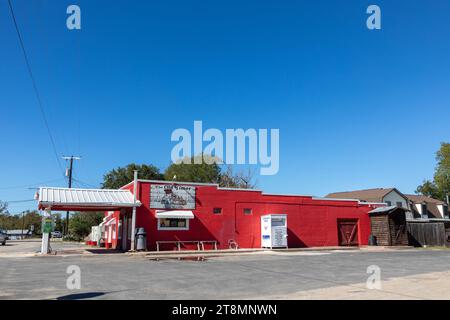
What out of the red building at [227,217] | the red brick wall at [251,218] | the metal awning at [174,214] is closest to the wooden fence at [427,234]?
the red building at [227,217]

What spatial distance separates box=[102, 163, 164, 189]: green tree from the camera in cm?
6700

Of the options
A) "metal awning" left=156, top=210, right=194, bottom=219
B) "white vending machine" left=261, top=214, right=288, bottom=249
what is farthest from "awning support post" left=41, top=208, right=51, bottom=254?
"white vending machine" left=261, top=214, right=288, bottom=249

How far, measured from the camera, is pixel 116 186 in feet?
221

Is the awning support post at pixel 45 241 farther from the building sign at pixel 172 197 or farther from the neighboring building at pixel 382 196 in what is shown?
the neighboring building at pixel 382 196

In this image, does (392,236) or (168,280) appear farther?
(392,236)

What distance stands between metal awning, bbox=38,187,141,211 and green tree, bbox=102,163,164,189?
39369 millimetres

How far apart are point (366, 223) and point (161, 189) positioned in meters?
17.8

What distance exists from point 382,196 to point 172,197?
127ft

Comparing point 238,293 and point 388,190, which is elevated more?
point 388,190

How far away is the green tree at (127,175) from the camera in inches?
2638
